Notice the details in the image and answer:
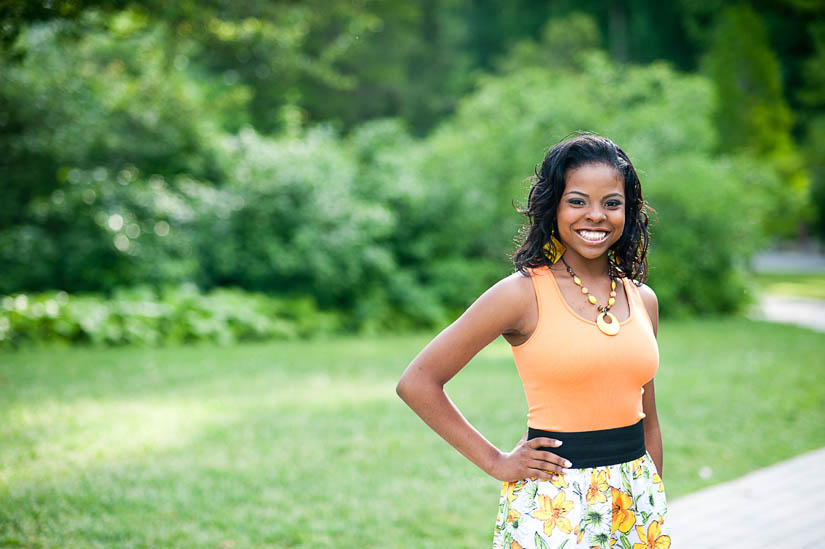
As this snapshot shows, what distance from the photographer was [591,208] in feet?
7.32

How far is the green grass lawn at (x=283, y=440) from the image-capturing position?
4.63 metres

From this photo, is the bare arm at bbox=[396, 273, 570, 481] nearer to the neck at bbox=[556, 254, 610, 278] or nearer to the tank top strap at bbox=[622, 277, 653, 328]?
the neck at bbox=[556, 254, 610, 278]

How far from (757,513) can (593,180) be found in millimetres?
3429

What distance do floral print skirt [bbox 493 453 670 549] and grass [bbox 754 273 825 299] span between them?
819 inches

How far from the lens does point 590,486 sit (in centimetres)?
219

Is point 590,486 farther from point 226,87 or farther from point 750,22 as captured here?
point 750,22

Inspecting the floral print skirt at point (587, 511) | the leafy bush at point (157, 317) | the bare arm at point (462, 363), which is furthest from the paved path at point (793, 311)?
the bare arm at point (462, 363)

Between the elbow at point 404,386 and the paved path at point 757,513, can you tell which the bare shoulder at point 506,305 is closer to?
the elbow at point 404,386

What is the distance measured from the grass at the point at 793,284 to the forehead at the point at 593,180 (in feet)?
68.5

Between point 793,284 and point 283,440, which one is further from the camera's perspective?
point 793,284

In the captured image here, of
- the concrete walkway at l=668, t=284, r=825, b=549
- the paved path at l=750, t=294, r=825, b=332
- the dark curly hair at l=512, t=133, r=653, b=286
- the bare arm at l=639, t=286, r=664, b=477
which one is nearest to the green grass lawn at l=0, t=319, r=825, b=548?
the concrete walkway at l=668, t=284, r=825, b=549

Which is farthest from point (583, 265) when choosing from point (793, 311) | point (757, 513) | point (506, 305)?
point (793, 311)

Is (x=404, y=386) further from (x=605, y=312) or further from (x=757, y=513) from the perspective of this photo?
(x=757, y=513)

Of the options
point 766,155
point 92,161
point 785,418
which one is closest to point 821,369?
point 785,418
